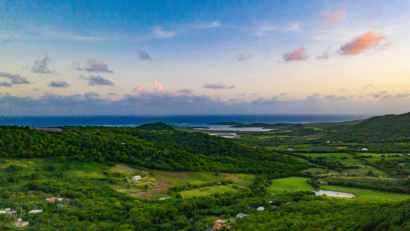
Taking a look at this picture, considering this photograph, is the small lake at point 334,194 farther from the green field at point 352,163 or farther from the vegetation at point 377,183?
the green field at point 352,163

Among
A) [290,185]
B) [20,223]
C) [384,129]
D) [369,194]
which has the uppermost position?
[384,129]

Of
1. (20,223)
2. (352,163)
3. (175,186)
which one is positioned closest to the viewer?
(20,223)

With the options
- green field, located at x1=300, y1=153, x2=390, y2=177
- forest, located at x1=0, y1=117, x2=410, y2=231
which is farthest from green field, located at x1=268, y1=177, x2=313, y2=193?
green field, located at x1=300, y1=153, x2=390, y2=177

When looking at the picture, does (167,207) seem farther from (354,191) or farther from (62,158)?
(354,191)

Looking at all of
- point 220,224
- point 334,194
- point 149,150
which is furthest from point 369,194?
point 149,150

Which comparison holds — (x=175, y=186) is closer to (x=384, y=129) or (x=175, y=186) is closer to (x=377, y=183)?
(x=377, y=183)
